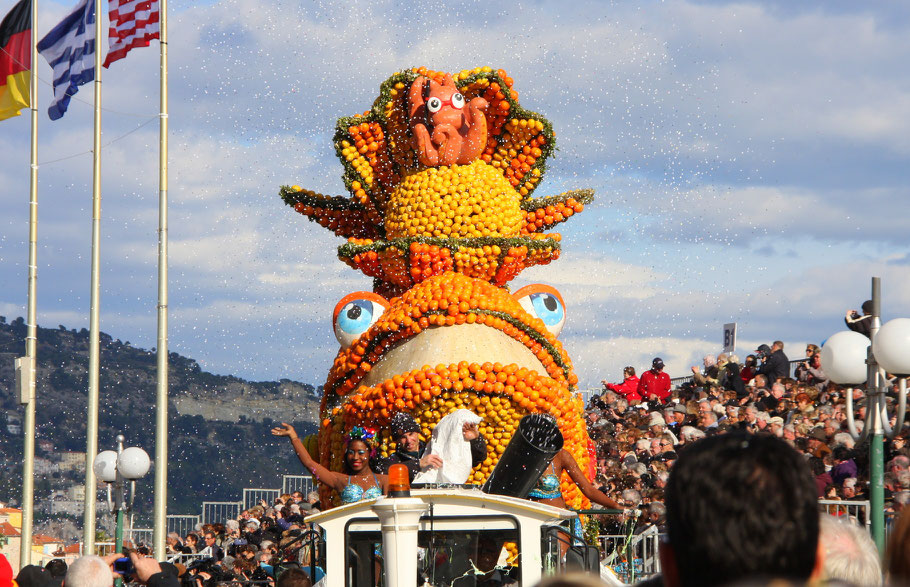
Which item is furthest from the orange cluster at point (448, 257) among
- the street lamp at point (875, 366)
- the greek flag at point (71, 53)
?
the greek flag at point (71, 53)

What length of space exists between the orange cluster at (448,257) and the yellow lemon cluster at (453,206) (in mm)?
218

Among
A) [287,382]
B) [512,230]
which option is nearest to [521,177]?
[512,230]

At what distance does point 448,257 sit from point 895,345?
16.3 ft

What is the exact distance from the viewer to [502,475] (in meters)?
9.06

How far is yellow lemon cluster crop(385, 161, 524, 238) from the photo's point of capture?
38.8 ft

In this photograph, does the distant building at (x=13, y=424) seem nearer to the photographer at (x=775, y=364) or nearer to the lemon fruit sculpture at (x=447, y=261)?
the photographer at (x=775, y=364)

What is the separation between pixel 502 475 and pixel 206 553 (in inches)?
365

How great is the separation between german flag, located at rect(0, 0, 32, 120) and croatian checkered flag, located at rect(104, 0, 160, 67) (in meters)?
3.90

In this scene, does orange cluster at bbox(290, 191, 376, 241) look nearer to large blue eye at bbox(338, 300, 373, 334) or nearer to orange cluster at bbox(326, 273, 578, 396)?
large blue eye at bbox(338, 300, 373, 334)

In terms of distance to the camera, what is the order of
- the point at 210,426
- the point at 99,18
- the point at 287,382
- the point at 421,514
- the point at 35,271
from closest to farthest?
1. the point at 421,514
2. the point at 99,18
3. the point at 35,271
4. the point at 287,382
5. the point at 210,426

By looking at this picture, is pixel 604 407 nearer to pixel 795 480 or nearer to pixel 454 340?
pixel 454 340

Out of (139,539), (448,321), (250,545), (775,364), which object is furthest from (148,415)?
(448,321)

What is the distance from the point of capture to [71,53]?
62.8 ft

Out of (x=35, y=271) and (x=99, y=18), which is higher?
(x=99, y=18)
